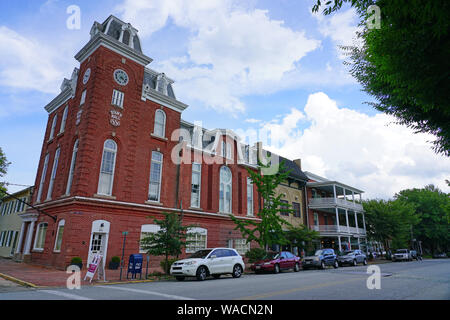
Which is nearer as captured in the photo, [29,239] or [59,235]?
[59,235]

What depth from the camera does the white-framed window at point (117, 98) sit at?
66.4 ft

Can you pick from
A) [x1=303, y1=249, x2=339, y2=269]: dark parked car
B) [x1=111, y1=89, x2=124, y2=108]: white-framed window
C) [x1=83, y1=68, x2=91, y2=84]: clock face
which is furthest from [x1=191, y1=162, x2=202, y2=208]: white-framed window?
[x1=83, y1=68, x2=91, y2=84]: clock face

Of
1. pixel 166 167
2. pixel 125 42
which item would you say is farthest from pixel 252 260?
pixel 125 42

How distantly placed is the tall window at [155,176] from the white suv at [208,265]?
26.1 feet

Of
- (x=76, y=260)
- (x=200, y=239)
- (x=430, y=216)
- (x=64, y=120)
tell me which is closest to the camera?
(x=76, y=260)

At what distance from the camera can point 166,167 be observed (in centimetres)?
2233

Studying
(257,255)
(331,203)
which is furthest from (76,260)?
(331,203)

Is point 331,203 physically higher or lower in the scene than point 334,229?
higher

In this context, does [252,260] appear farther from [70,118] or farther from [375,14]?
[375,14]

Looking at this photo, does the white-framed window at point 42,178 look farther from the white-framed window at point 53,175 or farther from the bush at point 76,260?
the bush at point 76,260

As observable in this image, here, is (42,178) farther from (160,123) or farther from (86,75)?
(160,123)

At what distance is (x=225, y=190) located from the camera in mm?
27281

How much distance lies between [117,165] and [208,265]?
10.0 m
